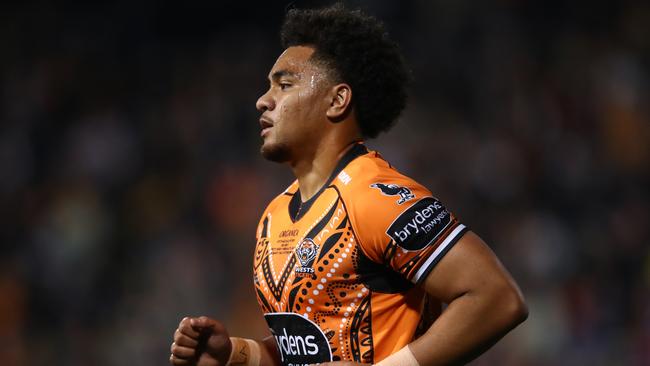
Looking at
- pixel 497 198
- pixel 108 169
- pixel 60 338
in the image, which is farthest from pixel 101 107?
pixel 497 198

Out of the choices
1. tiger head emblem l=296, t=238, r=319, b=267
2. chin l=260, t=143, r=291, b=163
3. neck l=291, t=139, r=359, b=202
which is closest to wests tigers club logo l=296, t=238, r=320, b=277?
tiger head emblem l=296, t=238, r=319, b=267

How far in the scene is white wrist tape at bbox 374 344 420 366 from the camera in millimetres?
2697

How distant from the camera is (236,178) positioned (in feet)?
28.2

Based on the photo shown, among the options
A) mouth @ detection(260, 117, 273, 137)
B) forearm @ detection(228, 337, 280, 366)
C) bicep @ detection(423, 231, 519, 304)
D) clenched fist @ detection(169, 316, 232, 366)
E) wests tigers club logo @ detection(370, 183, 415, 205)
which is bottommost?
forearm @ detection(228, 337, 280, 366)

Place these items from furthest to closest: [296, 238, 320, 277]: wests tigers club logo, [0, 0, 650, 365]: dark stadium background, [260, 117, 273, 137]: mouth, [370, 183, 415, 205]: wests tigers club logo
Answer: [0, 0, 650, 365]: dark stadium background
[260, 117, 273, 137]: mouth
[296, 238, 320, 277]: wests tigers club logo
[370, 183, 415, 205]: wests tigers club logo

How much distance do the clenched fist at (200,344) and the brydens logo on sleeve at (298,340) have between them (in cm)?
18

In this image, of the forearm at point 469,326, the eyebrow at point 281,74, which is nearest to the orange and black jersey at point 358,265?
the forearm at point 469,326

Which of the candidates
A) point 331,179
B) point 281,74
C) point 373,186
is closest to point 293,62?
point 281,74

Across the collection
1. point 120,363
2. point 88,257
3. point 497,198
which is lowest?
point 120,363

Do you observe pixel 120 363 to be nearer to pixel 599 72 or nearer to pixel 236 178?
pixel 236 178

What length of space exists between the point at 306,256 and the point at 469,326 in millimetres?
577

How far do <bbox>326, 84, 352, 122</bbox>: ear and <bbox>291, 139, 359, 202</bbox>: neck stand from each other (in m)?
0.09

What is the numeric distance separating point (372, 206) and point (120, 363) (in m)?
5.54

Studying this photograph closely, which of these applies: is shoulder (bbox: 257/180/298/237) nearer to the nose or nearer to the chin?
the chin
